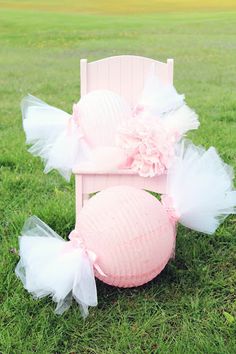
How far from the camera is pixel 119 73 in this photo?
327cm

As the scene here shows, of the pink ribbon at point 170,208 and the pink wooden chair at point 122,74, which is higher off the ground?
the pink wooden chair at point 122,74

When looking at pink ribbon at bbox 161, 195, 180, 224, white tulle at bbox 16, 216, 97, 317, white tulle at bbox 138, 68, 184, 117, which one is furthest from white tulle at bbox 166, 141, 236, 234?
white tulle at bbox 16, 216, 97, 317

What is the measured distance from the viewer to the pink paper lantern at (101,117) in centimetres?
294

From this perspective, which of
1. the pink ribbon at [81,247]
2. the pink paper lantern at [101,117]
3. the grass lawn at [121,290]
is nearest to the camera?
the grass lawn at [121,290]

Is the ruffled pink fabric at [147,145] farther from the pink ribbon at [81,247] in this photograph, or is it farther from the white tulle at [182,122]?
the pink ribbon at [81,247]

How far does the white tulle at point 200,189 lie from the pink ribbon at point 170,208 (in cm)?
1

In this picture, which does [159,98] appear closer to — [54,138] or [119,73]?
[119,73]

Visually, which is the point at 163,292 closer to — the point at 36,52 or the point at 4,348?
the point at 4,348

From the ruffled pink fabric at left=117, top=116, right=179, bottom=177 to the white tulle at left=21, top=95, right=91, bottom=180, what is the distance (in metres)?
0.22

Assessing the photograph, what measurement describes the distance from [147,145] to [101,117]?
291 mm

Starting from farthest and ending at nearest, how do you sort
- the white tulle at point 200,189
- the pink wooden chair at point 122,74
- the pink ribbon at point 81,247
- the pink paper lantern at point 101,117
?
the pink wooden chair at point 122,74 < the pink paper lantern at point 101,117 < the white tulle at point 200,189 < the pink ribbon at point 81,247

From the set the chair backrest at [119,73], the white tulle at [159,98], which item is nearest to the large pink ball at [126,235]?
the white tulle at [159,98]

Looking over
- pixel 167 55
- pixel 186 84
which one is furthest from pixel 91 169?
pixel 167 55

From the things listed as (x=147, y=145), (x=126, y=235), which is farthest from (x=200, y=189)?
(x=126, y=235)
